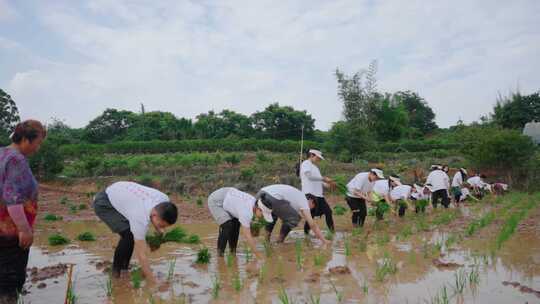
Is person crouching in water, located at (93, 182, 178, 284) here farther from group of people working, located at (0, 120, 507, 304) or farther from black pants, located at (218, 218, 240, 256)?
black pants, located at (218, 218, 240, 256)

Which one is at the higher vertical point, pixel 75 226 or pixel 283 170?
pixel 283 170

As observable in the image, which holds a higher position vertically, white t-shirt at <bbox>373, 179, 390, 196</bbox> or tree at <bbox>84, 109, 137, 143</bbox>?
tree at <bbox>84, 109, 137, 143</bbox>

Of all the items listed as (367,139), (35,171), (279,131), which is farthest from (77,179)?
(279,131)

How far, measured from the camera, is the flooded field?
383cm

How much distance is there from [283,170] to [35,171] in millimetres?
10895

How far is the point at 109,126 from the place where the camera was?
38.7 m

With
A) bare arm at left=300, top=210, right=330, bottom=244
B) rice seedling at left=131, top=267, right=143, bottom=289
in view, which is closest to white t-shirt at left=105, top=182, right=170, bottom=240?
rice seedling at left=131, top=267, right=143, bottom=289

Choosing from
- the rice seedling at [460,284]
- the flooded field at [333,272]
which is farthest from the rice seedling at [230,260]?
the rice seedling at [460,284]

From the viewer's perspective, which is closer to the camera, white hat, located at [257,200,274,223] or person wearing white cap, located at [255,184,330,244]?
white hat, located at [257,200,274,223]

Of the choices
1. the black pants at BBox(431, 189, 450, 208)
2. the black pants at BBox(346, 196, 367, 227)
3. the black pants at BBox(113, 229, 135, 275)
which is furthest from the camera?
the black pants at BBox(431, 189, 450, 208)

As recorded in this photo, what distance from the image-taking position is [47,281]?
177 inches

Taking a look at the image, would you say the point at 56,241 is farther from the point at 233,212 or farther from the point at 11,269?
the point at 11,269

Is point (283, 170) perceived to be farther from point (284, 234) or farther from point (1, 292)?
point (1, 292)

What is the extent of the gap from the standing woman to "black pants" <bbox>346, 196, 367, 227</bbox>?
5814 millimetres
